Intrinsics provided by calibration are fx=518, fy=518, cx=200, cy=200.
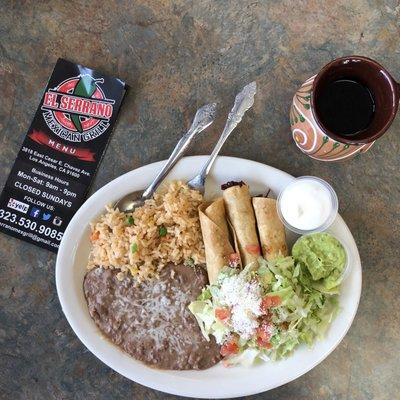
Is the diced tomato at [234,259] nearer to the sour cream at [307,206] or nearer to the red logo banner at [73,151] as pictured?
the sour cream at [307,206]

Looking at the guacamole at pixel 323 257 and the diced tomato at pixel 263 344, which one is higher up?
the guacamole at pixel 323 257

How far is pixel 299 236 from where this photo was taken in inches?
84.2

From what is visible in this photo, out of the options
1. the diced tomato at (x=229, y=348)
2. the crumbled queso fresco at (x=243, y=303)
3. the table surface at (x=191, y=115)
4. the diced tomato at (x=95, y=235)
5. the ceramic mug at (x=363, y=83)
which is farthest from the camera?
the table surface at (x=191, y=115)

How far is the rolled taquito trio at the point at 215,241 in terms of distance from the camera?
2.05 metres

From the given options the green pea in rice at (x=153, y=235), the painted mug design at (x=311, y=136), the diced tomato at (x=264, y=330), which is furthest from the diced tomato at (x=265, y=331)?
the painted mug design at (x=311, y=136)

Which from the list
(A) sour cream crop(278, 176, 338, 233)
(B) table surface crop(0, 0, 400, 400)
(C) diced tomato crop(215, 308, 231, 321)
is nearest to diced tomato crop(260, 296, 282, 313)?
(C) diced tomato crop(215, 308, 231, 321)

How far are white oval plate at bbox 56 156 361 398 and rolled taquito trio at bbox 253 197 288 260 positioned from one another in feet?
0.31

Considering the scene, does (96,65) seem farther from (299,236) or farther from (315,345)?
(315,345)

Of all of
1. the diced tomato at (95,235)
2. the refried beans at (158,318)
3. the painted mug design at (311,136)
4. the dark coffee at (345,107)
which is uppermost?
the dark coffee at (345,107)

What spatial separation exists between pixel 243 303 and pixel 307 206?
0.44 m

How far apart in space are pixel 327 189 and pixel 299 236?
9.7 inches

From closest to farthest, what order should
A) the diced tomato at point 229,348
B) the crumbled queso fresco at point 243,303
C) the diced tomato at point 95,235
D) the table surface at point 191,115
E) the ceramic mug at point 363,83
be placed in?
the ceramic mug at point 363,83 < the crumbled queso fresco at point 243,303 < the diced tomato at point 229,348 < the diced tomato at point 95,235 < the table surface at point 191,115

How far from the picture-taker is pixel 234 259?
6.73 feet

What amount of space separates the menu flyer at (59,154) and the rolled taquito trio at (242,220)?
64cm
